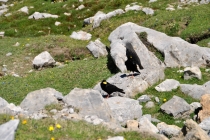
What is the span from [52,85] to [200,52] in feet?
32.4

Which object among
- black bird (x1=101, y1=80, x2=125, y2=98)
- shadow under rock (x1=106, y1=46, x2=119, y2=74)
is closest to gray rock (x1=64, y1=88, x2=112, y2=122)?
black bird (x1=101, y1=80, x2=125, y2=98)

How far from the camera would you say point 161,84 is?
19.8 m

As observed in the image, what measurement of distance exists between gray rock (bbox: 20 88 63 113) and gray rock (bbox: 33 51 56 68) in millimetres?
11425

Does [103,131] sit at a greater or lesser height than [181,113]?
greater

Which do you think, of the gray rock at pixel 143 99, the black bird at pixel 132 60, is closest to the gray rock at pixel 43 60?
the black bird at pixel 132 60

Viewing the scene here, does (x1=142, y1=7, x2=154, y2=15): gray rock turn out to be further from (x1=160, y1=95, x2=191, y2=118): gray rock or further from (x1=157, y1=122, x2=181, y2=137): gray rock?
(x1=157, y1=122, x2=181, y2=137): gray rock

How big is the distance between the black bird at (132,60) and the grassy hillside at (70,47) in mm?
1555

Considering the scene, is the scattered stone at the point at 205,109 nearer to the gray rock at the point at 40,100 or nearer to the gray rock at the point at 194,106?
the gray rock at the point at 194,106

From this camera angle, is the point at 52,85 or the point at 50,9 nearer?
the point at 52,85

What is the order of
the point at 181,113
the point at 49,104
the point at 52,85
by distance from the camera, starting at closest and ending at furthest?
the point at 49,104 < the point at 181,113 < the point at 52,85

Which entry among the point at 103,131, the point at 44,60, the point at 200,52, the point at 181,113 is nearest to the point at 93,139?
the point at 103,131

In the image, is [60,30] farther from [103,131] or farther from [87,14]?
[103,131]

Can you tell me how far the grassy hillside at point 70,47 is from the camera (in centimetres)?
1117

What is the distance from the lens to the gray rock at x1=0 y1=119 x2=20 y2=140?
32.0ft
